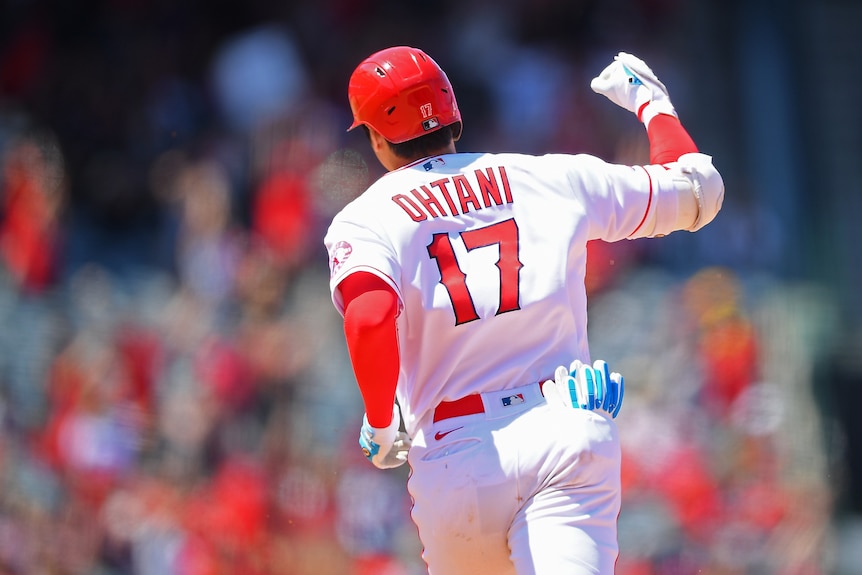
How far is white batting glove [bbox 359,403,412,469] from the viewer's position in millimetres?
2514

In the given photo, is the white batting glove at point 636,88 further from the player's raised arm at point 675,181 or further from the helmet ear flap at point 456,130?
the helmet ear flap at point 456,130

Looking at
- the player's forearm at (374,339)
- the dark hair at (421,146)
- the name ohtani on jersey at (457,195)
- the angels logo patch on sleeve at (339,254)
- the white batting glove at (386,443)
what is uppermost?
the dark hair at (421,146)

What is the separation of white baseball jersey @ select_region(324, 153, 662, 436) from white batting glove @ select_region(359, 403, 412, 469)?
1.8 inches

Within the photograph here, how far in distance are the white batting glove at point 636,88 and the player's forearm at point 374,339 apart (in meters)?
0.88

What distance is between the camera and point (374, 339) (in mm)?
2318

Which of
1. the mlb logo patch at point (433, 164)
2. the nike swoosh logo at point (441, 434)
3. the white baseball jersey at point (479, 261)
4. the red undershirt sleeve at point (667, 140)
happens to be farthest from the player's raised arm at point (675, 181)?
the nike swoosh logo at point (441, 434)

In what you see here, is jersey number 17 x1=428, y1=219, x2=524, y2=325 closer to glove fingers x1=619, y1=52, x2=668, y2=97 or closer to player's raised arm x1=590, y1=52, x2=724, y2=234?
player's raised arm x1=590, y1=52, x2=724, y2=234

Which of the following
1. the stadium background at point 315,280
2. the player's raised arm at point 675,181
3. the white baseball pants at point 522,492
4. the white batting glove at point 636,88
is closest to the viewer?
the white baseball pants at point 522,492

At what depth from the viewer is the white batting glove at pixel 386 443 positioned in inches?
99.0

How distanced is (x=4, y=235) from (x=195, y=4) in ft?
7.96

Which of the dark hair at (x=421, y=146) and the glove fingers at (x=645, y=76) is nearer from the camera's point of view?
the dark hair at (x=421, y=146)

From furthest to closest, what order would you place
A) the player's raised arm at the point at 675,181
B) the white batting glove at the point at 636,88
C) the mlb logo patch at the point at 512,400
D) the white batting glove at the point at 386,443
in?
1. the white batting glove at the point at 636,88
2. the player's raised arm at the point at 675,181
3. the white batting glove at the point at 386,443
4. the mlb logo patch at the point at 512,400

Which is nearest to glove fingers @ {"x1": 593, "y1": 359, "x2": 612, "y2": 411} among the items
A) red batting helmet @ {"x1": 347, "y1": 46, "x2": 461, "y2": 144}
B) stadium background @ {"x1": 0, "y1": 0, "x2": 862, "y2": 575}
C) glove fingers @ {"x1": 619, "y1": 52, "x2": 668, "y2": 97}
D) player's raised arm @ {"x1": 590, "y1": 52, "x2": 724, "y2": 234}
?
player's raised arm @ {"x1": 590, "y1": 52, "x2": 724, "y2": 234}

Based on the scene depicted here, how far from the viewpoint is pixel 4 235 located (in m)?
7.65
